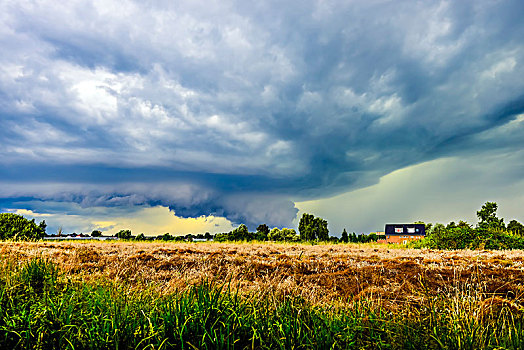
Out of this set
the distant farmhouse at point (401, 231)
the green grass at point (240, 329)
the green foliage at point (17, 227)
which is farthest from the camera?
the distant farmhouse at point (401, 231)

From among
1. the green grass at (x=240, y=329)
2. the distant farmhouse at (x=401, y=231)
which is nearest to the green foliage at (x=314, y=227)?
the green grass at (x=240, y=329)

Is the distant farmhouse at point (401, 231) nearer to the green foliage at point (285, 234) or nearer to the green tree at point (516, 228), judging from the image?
the green tree at point (516, 228)

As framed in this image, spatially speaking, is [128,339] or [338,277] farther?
[338,277]

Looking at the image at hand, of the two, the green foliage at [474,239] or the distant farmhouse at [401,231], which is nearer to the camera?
the green foliage at [474,239]

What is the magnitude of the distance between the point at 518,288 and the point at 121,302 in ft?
18.3

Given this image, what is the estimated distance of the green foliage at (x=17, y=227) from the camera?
18.5 m

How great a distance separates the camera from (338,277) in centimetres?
606

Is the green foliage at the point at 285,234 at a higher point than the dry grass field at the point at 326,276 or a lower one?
higher

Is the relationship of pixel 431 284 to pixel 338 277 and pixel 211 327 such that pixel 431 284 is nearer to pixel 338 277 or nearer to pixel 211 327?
pixel 338 277

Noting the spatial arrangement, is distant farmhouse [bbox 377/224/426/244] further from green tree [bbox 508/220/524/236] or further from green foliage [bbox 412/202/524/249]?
green foliage [bbox 412/202/524/249]

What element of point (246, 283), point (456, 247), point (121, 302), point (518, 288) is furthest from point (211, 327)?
point (456, 247)

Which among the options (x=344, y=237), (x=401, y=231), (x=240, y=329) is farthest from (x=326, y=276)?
(x=401, y=231)

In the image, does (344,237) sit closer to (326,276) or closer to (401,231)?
(326,276)

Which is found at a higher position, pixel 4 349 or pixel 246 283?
pixel 246 283
